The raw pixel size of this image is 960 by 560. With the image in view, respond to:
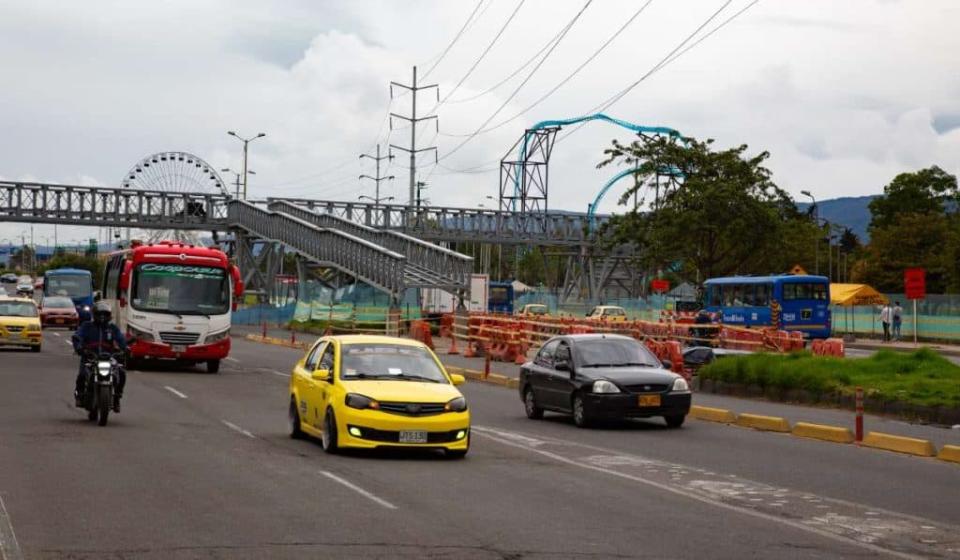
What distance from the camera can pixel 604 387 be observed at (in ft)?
70.4

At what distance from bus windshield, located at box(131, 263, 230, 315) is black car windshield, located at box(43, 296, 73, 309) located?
32725 mm

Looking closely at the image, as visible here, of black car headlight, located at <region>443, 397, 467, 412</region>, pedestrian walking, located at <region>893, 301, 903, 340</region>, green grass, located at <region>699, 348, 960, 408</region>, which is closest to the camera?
black car headlight, located at <region>443, 397, 467, 412</region>

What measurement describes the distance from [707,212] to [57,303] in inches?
1207

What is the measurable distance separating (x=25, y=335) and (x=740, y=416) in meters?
26.1

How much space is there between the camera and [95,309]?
64.9 ft

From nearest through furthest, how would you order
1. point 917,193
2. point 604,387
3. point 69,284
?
point 604,387 < point 69,284 < point 917,193

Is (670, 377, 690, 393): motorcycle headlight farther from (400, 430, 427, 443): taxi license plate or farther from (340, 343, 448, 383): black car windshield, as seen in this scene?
(400, 430, 427, 443): taxi license plate

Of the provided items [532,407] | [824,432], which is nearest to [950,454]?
[824,432]

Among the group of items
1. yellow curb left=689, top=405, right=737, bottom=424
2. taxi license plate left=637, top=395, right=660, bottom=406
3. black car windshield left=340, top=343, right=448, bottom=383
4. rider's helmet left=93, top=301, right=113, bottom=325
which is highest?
rider's helmet left=93, top=301, right=113, bottom=325

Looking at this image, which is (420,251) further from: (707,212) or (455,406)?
(455,406)

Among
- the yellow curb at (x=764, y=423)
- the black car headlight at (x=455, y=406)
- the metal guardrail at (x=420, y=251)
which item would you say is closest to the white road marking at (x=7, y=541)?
the black car headlight at (x=455, y=406)

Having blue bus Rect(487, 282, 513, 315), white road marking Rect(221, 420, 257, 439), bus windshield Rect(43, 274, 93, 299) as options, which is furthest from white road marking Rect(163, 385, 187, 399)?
blue bus Rect(487, 282, 513, 315)

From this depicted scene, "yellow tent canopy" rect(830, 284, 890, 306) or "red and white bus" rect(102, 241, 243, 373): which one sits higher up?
"yellow tent canopy" rect(830, 284, 890, 306)

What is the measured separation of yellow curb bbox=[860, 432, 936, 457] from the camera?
18641 mm
